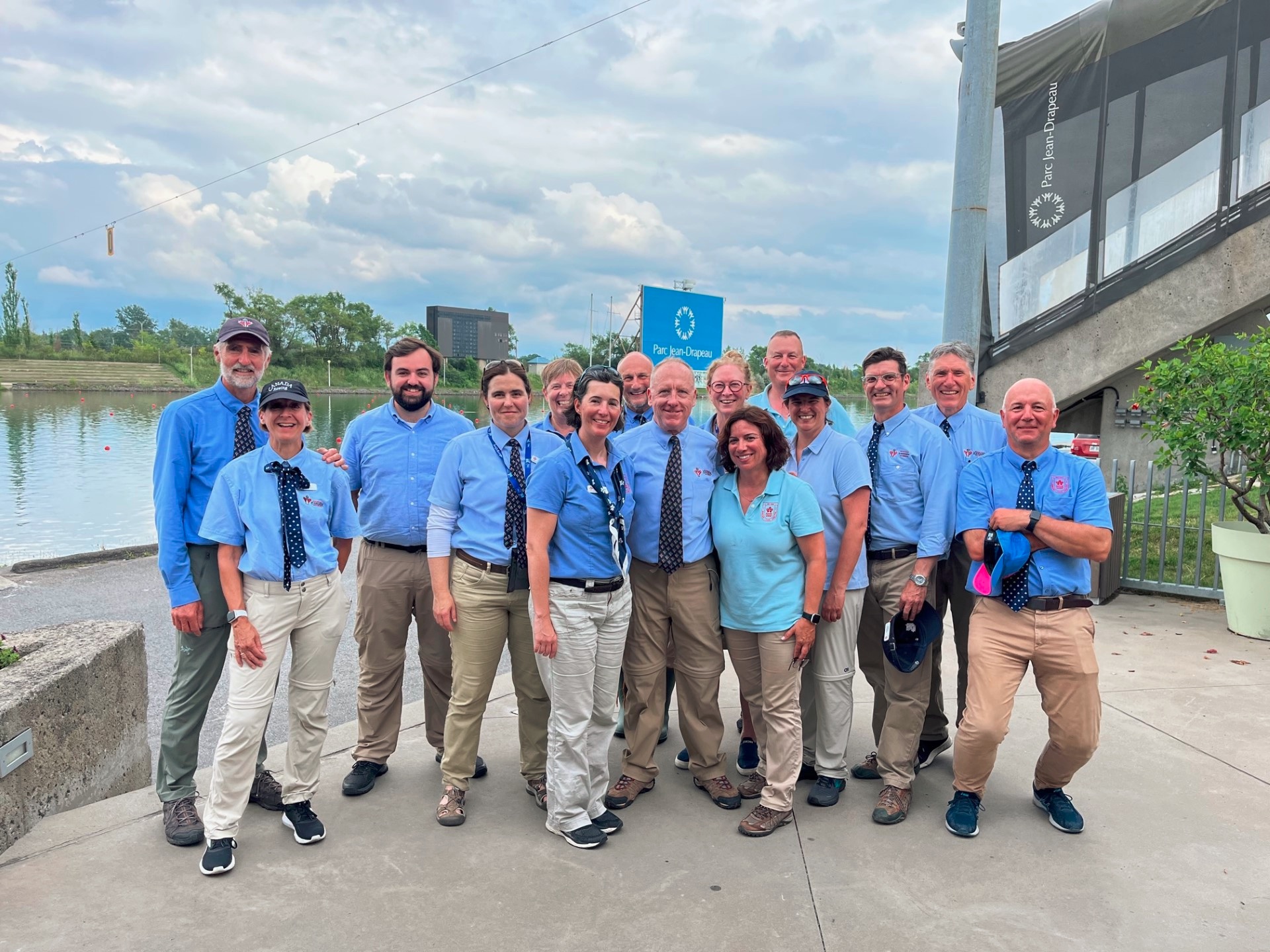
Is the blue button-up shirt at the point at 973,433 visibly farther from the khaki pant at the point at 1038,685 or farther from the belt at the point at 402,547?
the belt at the point at 402,547

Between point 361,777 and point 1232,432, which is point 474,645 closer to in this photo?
→ point 361,777

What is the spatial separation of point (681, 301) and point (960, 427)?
7199 mm

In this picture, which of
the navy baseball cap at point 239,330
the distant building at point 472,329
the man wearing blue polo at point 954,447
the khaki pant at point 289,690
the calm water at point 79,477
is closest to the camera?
the khaki pant at point 289,690

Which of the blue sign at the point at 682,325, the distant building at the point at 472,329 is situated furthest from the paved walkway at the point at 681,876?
the distant building at the point at 472,329

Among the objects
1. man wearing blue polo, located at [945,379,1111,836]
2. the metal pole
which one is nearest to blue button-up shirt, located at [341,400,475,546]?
man wearing blue polo, located at [945,379,1111,836]

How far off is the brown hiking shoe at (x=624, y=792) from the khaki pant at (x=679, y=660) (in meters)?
0.04

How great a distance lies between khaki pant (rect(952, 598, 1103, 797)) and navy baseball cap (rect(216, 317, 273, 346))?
3.34m

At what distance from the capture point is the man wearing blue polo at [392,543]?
4.10 meters

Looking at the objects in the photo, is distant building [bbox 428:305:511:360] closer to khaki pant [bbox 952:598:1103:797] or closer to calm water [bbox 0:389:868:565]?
calm water [bbox 0:389:868:565]

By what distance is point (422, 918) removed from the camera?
2.96 metres

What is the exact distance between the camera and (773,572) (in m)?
3.74

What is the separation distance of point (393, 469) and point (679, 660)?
1625mm

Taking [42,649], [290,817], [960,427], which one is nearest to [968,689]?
[960,427]

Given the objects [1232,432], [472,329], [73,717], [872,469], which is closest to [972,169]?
[1232,432]
